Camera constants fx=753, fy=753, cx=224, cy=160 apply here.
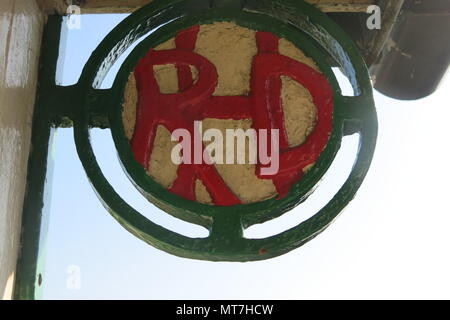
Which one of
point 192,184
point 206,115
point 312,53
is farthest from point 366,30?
point 192,184

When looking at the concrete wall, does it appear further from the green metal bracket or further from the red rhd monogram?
the red rhd monogram

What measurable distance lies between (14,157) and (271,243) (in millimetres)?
821

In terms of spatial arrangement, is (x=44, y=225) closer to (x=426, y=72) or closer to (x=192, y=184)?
(x=192, y=184)

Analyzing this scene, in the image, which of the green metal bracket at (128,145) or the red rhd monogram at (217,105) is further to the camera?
the red rhd monogram at (217,105)

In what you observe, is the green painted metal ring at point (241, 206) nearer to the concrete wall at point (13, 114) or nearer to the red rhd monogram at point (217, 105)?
the red rhd monogram at point (217, 105)

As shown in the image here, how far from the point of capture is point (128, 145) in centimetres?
227

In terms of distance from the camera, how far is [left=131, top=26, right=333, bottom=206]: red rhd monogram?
7.36 ft

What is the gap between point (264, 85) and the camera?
2385 mm

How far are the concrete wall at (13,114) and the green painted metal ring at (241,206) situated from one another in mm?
179

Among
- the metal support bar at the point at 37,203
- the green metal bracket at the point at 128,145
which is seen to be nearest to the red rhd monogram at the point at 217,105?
the green metal bracket at the point at 128,145

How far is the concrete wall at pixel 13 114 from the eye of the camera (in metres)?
2.19

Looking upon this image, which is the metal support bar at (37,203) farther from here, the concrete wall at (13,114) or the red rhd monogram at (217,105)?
the red rhd monogram at (217,105)

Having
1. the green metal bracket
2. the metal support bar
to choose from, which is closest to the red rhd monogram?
the green metal bracket

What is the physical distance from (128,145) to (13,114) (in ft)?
1.22
